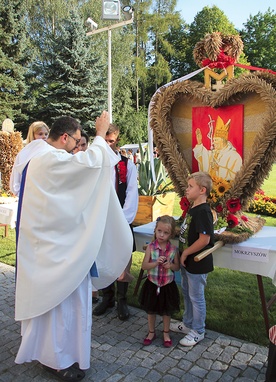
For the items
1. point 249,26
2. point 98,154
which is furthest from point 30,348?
point 249,26

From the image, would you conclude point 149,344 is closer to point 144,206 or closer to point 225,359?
point 225,359

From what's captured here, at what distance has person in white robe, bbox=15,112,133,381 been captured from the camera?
8.20 ft

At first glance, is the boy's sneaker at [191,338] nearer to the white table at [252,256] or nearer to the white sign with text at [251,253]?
the white table at [252,256]

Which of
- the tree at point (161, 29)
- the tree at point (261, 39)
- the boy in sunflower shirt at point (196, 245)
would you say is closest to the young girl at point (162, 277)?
the boy in sunflower shirt at point (196, 245)

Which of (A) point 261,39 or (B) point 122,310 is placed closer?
(B) point 122,310

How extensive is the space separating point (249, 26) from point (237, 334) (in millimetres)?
44123

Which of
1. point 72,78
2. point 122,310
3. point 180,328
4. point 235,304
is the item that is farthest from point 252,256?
point 72,78

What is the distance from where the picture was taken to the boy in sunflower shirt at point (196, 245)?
2.91m

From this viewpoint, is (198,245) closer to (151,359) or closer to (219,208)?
(219,208)

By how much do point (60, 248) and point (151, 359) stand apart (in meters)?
1.28

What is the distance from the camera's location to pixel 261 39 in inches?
1540

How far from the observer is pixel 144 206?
7.68 metres

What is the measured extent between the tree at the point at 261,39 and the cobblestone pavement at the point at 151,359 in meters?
39.5

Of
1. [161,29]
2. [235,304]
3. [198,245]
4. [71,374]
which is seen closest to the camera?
[71,374]
